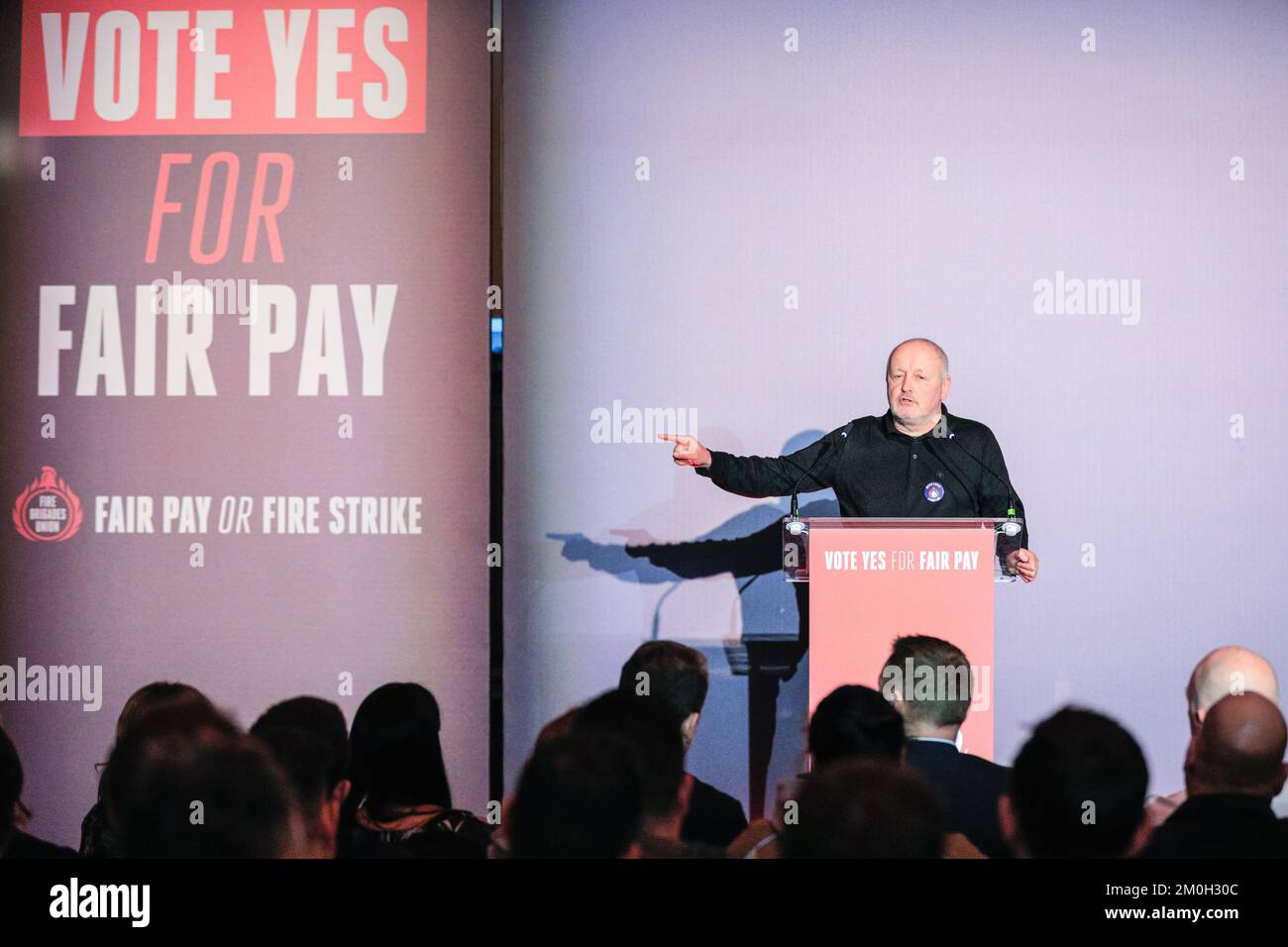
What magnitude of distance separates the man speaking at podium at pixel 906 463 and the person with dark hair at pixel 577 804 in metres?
2.08

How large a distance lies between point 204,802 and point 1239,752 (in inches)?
64.2

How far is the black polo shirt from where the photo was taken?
4.01 meters

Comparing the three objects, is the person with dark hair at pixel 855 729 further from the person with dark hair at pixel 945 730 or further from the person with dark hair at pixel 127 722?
the person with dark hair at pixel 127 722

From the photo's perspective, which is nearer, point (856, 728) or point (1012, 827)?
point (1012, 827)

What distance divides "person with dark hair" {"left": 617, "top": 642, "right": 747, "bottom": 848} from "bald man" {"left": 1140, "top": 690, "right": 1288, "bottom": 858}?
0.82 meters

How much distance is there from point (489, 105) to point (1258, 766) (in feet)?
11.3

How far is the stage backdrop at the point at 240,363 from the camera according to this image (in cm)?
475

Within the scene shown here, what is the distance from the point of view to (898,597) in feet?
10.9
